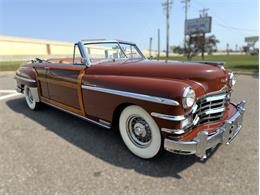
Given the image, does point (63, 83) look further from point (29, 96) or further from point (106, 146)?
point (29, 96)

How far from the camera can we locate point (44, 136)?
12.1ft

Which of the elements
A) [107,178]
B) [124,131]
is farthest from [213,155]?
[107,178]

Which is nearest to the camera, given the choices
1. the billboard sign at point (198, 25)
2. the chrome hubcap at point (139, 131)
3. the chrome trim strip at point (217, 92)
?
the chrome trim strip at point (217, 92)

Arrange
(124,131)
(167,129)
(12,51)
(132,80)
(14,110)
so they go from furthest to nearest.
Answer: (12,51), (14,110), (124,131), (132,80), (167,129)

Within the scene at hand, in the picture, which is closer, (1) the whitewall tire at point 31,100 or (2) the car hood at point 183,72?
(2) the car hood at point 183,72

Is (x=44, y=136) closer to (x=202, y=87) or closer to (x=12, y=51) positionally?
(x=202, y=87)

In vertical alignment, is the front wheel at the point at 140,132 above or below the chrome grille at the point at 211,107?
below

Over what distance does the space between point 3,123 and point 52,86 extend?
4.12 ft

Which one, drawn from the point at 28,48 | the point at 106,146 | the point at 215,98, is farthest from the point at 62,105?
the point at 28,48

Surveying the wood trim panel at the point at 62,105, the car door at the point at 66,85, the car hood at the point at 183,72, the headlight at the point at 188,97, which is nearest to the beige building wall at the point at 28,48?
the wood trim panel at the point at 62,105

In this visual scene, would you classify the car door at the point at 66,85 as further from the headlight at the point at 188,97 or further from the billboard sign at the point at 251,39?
the billboard sign at the point at 251,39

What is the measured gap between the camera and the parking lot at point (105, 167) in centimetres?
235

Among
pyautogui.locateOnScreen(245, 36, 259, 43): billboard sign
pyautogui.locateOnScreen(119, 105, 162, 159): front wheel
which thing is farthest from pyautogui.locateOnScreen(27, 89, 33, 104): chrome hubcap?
pyautogui.locateOnScreen(245, 36, 259, 43): billboard sign

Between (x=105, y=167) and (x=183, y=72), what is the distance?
5.05 feet
